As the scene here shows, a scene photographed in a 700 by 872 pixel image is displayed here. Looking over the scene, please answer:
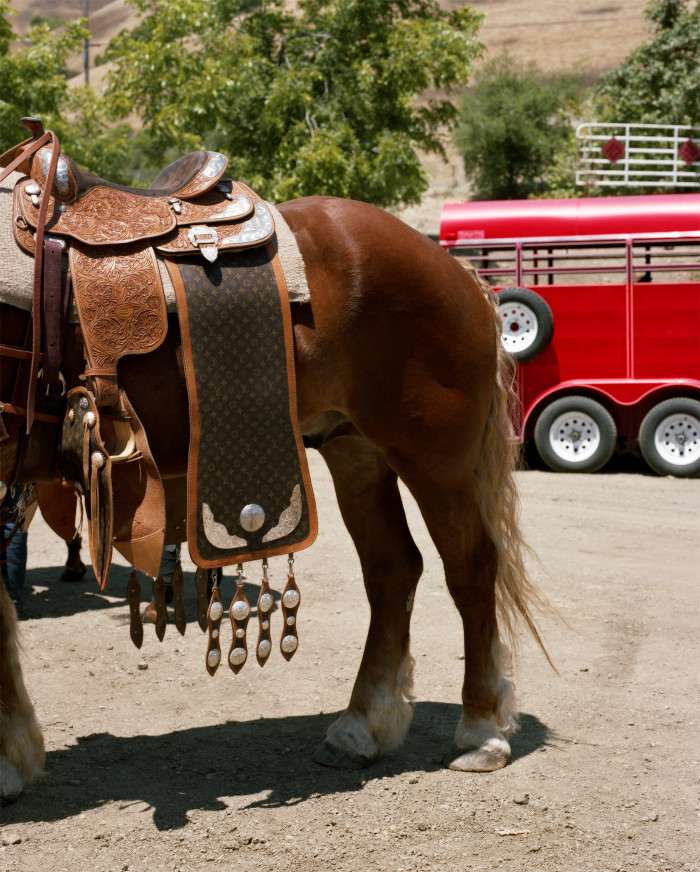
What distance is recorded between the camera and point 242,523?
2580 mm

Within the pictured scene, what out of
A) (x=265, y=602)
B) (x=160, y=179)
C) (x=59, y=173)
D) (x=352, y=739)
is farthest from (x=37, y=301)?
(x=352, y=739)

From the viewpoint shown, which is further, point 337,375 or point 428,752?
point 428,752

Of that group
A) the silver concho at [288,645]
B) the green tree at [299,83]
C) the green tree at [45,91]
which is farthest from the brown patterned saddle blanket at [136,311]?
the green tree at [299,83]

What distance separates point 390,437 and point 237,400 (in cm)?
51

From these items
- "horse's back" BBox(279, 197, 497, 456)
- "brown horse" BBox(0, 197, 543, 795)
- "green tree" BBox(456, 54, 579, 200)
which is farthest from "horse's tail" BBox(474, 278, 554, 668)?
"green tree" BBox(456, 54, 579, 200)

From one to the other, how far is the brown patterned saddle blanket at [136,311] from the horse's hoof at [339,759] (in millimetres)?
787

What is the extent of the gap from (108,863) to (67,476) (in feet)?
3.40

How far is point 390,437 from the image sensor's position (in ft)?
9.01

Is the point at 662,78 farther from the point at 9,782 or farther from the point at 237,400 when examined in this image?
the point at 9,782

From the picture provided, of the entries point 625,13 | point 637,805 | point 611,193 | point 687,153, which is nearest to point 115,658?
point 637,805

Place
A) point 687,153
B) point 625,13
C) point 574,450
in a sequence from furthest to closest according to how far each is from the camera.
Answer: point 625,13, point 687,153, point 574,450

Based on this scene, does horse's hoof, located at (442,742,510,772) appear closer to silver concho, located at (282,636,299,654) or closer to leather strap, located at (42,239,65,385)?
silver concho, located at (282,636,299,654)

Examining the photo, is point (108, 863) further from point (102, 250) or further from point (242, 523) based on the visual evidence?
point (102, 250)

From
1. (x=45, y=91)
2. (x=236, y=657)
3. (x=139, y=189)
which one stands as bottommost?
(x=236, y=657)
